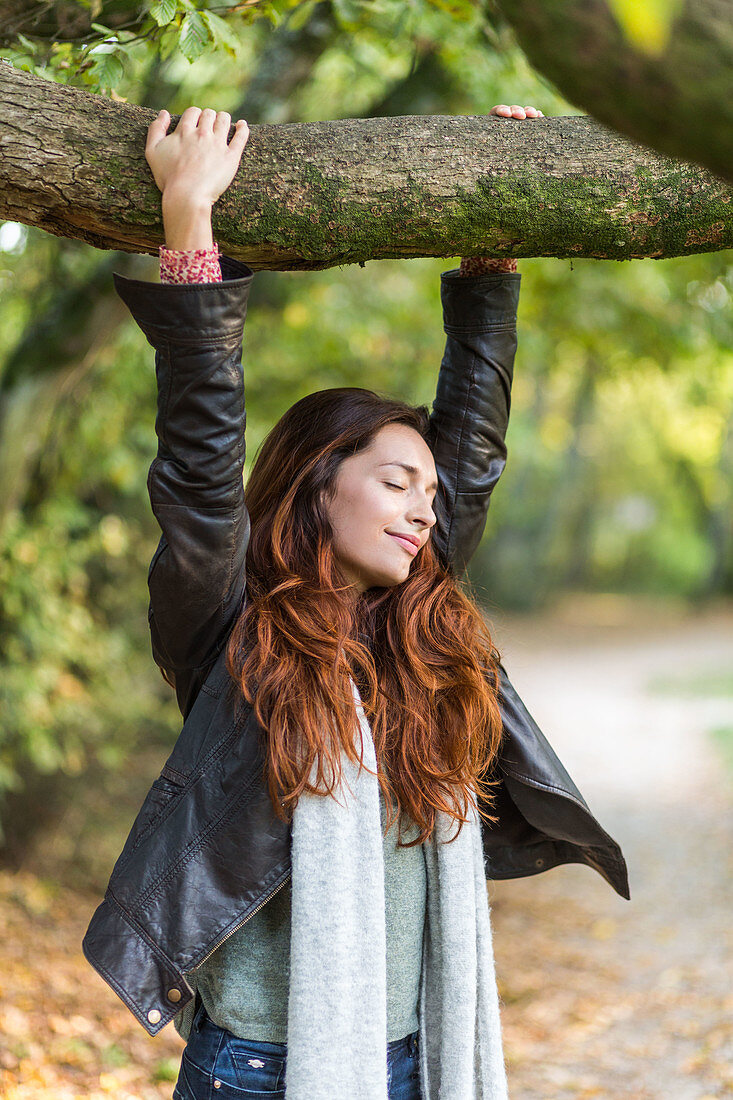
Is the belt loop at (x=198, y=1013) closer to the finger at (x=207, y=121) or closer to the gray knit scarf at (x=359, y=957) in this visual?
the gray knit scarf at (x=359, y=957)

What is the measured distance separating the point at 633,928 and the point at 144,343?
5146 millimetres

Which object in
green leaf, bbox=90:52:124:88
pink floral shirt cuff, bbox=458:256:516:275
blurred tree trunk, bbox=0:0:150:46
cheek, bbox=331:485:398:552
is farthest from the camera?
blurred tree trunk, bbox=0:0:150:46

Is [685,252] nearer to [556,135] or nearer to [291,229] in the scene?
[556,135]

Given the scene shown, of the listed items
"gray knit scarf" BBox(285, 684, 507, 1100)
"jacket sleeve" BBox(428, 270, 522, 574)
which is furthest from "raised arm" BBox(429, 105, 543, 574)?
"gray knit scarf" BBox(285, 684, 507, 1100)

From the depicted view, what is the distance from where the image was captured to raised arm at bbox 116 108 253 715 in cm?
167

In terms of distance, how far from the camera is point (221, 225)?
1752mm

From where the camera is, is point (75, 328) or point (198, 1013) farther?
point (75, 328)

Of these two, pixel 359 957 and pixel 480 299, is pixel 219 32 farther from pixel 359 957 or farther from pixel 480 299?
pixel 359 957

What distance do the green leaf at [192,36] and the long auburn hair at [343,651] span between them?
830mm

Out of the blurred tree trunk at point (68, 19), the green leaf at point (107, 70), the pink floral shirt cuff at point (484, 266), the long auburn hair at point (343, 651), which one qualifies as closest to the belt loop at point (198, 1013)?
the long auburn hair at point (343, 651)

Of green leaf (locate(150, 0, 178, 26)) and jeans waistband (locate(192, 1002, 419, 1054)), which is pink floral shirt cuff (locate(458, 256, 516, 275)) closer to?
green leaf (locate(150, 0, 178, 26))

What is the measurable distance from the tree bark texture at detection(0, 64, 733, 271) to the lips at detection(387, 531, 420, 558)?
0.58m

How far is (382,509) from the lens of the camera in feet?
6.65

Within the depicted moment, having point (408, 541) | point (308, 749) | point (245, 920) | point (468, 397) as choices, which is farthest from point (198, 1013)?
point (468, 397)
